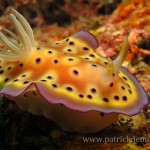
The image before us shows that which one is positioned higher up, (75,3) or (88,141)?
(88,141)

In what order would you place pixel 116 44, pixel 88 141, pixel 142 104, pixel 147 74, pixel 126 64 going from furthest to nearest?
1. pixel 116 44
2. pixel 126 64
3. pixel 147 74
4. pixel 88 141
5. pixel 142 104

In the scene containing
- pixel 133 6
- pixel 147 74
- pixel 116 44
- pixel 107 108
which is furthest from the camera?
pixel 133 6

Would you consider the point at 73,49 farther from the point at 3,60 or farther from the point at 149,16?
the point at 149,16

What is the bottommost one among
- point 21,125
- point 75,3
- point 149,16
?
point 75,3

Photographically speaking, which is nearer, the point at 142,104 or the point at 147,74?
the point at 142,104

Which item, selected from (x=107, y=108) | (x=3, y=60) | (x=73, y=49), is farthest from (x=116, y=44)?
(x=107, y=108)

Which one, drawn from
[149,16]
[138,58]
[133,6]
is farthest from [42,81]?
[133,6]

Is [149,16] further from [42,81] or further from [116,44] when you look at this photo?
[42,81]
